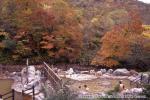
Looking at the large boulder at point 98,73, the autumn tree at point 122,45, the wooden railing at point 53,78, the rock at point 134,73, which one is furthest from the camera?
the autumn tree at point 122,45

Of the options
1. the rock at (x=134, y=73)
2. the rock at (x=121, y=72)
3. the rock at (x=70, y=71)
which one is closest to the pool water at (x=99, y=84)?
the rock at (x=121, y=72)

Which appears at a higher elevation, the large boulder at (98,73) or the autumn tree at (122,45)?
the autumn tree at (122,45)

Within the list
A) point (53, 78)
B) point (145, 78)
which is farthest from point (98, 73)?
point (53, 78)

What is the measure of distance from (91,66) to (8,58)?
543cm

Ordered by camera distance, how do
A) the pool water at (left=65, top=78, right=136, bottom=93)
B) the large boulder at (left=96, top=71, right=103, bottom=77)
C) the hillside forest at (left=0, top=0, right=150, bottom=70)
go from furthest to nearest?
the hillside forest at (left=0, top=0, right=150, bottom=70), the large boulder at (left=96, top=71, right=103, bottom=77), the pool water at (left=65, top=78, right=136, bottom=93)

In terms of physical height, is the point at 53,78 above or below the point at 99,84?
above

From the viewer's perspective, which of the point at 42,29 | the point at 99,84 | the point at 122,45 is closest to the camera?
the point at 99,84

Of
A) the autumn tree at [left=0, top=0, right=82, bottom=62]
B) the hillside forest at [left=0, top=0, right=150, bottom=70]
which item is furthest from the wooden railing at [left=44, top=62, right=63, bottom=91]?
the hillside forest at [left=0, top=0, right=150, bottom=70]

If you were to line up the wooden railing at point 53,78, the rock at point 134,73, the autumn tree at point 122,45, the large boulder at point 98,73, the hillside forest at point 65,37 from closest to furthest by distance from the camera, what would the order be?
the wooden railing at point 53,78 < the rock at point 134,73 < the large boulder at point 98,73 < the autumn tree at point 122,45 < the hillside forest at point 65,37

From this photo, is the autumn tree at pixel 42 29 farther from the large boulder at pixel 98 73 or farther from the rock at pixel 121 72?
the rock at pixel 121 72

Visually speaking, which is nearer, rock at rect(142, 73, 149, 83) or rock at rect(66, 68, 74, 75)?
rock at rect(142, 73, 149, 83)

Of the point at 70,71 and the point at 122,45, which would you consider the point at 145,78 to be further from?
the point at 70,71

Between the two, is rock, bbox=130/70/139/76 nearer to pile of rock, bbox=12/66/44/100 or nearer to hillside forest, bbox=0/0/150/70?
hillside forest, bbox=0/0/150/70

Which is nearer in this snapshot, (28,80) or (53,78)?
(53,78)
